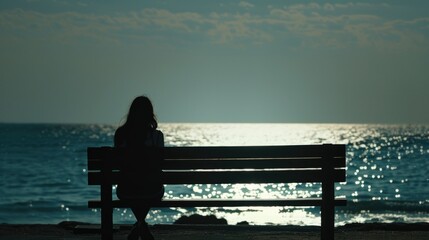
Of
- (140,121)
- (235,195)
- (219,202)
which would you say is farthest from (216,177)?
(235,195)

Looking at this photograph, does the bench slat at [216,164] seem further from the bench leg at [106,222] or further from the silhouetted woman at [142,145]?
the bench leg at [106,222]

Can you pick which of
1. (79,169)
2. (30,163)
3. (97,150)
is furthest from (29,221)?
(30,163)

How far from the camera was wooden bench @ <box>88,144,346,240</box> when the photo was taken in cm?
888

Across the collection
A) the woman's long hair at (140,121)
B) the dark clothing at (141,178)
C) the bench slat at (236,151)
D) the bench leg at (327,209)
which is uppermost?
the woman's long hair at (140,121)

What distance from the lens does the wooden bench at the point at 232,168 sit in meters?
8.88

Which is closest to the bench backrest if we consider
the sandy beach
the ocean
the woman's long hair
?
the woman's long hair

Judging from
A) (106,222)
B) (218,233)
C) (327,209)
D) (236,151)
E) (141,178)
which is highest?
(236,151)

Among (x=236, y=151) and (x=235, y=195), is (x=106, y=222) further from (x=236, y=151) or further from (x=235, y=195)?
(x=235, y=195)

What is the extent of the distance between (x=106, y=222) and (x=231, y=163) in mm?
1294

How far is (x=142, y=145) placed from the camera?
8.99 meters

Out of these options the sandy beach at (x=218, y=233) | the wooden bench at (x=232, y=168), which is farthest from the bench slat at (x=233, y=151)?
the sandy beach at (x=218, y=233)

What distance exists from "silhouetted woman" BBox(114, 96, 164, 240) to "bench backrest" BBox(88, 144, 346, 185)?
0.31ft

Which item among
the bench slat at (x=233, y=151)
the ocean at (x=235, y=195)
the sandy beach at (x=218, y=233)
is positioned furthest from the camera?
the ocean at (x=235, y=195)

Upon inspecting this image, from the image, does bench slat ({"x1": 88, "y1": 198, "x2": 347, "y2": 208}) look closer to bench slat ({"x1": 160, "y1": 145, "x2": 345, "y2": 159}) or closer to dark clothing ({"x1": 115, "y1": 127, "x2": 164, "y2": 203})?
dark clothing ({"x1": 115, "y1": 127, "x2": 164, "y2": 203})
